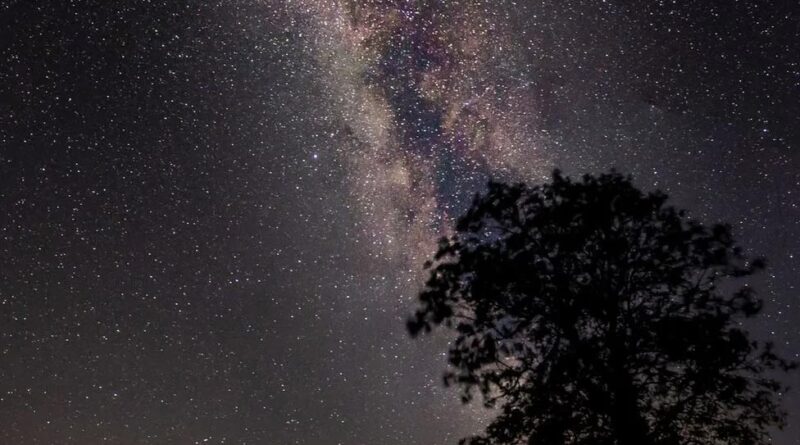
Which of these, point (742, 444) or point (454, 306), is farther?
point (454, 306)

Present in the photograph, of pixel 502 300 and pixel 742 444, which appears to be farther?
pixel 502 300

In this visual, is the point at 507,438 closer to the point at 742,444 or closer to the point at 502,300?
the point at 502,300

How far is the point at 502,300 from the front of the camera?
1436cm

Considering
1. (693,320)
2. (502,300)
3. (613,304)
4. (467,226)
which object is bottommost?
(693,320)

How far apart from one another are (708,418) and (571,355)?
273cm

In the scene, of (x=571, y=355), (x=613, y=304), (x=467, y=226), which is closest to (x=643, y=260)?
(x=613, y=304)

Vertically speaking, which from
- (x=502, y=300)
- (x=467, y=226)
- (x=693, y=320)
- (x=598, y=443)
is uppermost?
(x=467, y=226)

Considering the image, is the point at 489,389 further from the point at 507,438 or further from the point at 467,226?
the point at 467,226

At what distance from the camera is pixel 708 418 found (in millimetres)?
13469

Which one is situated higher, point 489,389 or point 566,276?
point 566,276

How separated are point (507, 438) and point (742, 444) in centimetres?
404

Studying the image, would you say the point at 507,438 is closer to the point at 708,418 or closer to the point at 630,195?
the point at 708,418

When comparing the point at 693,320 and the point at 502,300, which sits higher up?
the point at 502,300

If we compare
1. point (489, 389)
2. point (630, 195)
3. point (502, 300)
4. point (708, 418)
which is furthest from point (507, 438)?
point (630, 195)
